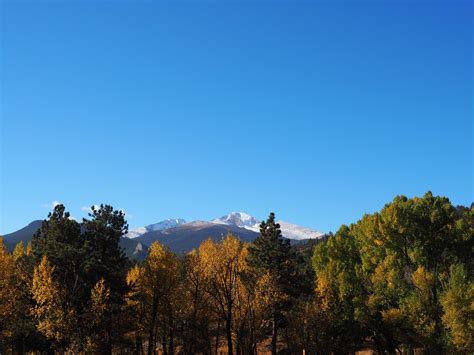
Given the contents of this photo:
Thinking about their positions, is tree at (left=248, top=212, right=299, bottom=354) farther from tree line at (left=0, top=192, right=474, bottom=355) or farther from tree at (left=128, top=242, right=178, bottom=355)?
tree at (left=128, top=242, right=178, bottom=355)

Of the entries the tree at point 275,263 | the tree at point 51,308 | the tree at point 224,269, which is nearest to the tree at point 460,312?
the tree at point 275,263

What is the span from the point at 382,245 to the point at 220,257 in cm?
1888

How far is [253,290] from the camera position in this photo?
54.1m

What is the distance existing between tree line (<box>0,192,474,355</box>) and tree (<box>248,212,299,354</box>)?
144mm

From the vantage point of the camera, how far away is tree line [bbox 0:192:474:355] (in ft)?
150

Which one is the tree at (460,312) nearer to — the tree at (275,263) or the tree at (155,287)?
the tree at (275,263)

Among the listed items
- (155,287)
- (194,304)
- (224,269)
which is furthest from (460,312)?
(155,287)

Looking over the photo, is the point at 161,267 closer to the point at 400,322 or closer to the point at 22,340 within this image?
the point at 22,340

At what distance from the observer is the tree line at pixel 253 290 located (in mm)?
45719

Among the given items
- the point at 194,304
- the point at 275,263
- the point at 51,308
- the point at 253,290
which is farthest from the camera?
the point at 275,263

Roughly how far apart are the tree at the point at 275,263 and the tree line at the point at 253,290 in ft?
0.47

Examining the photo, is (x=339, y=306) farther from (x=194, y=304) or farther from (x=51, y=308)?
(x=51, y=308)

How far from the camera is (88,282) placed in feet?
162

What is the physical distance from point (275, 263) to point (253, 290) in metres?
6.83
